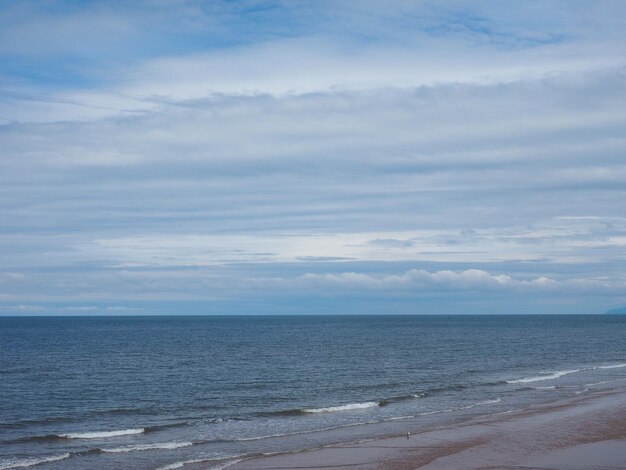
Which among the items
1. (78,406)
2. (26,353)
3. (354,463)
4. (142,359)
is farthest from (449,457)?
(26,353)

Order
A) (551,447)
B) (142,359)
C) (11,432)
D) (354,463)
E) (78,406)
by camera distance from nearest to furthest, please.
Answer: (354,463), (551,447), (11,432), (78,406), (142,359)

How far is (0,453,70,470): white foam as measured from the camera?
26.3 m

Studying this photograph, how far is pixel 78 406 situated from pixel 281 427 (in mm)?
13242

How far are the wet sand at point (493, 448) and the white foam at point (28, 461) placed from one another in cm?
761

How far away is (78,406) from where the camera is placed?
40156 millimetres

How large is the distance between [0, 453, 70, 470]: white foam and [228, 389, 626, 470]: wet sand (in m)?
7.61

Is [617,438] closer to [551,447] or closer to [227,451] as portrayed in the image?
[551,447]

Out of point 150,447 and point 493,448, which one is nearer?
point 493,448

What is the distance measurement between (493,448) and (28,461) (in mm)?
18389

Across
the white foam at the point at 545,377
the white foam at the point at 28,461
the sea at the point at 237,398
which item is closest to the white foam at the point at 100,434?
the sea at the point at 237,398

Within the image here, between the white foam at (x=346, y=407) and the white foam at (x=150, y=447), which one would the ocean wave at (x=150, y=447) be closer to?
the white foam at (x=150, y=447)

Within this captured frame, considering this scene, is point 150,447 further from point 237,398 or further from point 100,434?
point 237,398

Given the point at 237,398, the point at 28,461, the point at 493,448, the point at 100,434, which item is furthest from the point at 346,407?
the point at 28,461

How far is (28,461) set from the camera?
27141 millimetres
